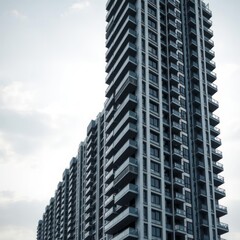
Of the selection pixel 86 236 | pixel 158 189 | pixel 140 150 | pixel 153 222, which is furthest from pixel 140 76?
pixel 86 236

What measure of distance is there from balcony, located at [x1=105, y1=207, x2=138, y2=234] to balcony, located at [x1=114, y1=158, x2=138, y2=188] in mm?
7139

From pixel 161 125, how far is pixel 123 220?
22.3m

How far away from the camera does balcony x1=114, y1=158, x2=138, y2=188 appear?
3351 inches

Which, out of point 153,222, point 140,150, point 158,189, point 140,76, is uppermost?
point 140,76

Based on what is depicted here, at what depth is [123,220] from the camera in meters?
83.7

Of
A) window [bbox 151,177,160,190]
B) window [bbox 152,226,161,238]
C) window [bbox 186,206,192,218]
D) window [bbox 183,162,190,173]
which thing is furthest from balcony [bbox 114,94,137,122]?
window [bbox 152,226,161,238]

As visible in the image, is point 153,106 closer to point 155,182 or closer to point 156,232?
point 155,182

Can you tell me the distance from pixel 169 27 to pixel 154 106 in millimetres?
23928

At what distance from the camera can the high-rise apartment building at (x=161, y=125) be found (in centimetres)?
8562

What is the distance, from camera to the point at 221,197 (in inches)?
3962

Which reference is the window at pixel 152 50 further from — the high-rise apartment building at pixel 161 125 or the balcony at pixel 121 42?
the balcony at pixel 121 42

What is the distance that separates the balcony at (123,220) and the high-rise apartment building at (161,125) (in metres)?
0.20

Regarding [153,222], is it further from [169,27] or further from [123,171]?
[169,27]

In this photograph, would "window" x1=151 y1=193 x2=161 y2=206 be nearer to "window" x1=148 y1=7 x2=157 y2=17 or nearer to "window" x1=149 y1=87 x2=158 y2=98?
"window" x1=149 y1=87 x2=158 y2=98
